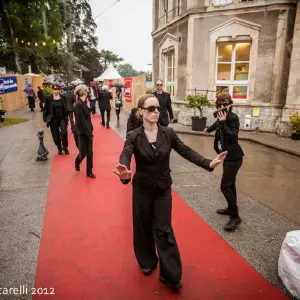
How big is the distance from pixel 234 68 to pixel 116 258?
425 inches

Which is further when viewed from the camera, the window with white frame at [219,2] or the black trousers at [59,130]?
the window with white frame at [219,2]

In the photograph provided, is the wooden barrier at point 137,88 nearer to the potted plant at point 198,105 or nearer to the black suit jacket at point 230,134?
the potted plant at point 198,105

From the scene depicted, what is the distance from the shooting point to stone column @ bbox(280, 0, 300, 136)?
10.4m

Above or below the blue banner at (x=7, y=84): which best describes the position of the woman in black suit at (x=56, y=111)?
below

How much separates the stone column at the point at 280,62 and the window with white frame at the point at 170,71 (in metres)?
5.23

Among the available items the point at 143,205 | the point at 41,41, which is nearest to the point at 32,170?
the point at 143,205

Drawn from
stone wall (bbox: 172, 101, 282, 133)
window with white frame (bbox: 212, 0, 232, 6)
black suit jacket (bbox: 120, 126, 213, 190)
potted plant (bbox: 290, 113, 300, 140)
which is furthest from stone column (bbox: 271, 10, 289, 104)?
black suit jacket (bbox: 120, 126, 213, 190)

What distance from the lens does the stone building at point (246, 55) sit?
10828 mm

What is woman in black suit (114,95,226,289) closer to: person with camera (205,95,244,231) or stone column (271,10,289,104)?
person with camera (205,95,244,231)

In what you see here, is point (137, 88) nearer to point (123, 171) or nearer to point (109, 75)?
point (109, 75)

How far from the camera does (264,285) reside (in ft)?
9.80

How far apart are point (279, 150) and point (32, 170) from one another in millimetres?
7657

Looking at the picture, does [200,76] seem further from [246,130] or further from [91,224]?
[91,224]

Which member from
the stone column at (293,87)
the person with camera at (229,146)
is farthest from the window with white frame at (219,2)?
the person with camera at (229,146)
